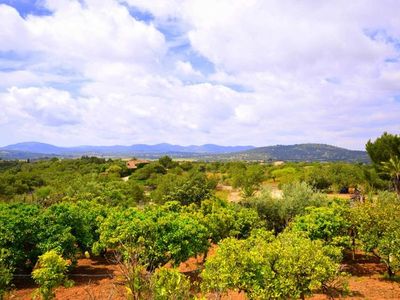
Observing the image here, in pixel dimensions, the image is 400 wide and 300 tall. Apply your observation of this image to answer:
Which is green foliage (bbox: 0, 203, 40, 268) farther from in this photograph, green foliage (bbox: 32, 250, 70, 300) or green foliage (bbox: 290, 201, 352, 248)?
green foliage (bbox: 290, 201, 352, 248)

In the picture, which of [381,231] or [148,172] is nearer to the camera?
[381,231]

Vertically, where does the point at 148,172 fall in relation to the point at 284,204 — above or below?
below

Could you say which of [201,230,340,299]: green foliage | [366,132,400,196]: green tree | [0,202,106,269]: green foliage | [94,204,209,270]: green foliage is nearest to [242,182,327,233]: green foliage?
[94,204,209,270]: green foliage

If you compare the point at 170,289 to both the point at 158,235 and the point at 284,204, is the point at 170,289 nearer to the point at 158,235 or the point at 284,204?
the point at 158,235

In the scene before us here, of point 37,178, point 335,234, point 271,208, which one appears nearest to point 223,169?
point 37,178

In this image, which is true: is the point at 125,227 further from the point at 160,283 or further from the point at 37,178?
the point at 37,178

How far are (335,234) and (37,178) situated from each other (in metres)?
68.5

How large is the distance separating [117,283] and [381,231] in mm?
17449

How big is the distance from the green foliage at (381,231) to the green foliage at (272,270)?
857 cm

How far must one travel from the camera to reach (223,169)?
11425 centimetres

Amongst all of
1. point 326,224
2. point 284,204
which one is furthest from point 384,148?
point 326,224

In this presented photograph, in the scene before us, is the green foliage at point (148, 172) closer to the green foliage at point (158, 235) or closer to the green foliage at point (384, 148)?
the green foliage at point (384, 148)

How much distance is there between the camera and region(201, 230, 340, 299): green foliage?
15102mm

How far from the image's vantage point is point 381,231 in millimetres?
23984
